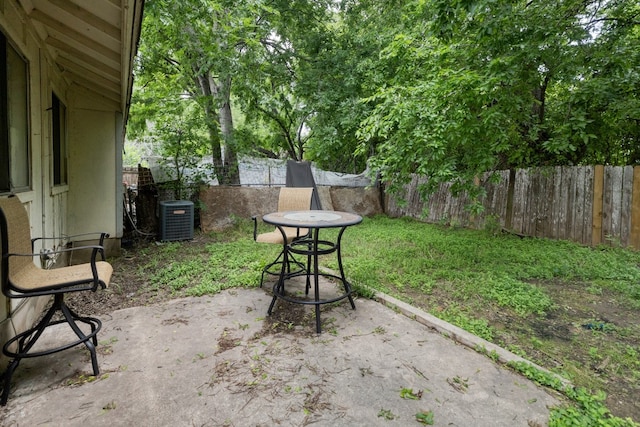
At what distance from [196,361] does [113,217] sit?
3.56 metres

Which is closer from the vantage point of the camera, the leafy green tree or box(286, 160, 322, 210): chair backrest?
the leafy green tree

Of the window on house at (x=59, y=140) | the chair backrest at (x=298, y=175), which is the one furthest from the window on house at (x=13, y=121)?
the chair backrest at (x=298, y=175)

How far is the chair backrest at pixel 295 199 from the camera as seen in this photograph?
3561 millimetres

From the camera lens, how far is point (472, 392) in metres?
1.72

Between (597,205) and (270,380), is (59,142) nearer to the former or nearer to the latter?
(270,380)

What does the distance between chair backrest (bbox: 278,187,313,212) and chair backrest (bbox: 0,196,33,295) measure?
6.95 ft

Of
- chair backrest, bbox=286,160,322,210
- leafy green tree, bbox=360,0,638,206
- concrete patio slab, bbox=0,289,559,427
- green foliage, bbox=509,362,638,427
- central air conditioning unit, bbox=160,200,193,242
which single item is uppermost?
leafy green tree, bbox=360,0,638,206

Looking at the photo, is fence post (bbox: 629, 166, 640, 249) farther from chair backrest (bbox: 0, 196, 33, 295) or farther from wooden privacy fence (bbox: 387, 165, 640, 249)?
chair backrest (bbox: 0, 196, 33, 295)

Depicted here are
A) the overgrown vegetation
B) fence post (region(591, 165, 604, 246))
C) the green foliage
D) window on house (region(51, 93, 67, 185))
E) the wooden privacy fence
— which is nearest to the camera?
the green foliage

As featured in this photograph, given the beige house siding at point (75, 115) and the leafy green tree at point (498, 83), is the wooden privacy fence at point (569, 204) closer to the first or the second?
the leafy green tree at point (498, 83)

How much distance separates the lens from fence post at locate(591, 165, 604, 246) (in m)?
4.73

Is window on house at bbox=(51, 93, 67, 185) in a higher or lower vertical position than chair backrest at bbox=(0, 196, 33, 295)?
higher

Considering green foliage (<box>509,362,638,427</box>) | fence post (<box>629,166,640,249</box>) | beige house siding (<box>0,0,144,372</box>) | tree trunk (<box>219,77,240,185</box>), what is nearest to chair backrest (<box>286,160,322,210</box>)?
tree trunk (<box>219,77,240,185</box>)

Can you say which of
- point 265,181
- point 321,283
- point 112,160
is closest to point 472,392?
point 321,283
